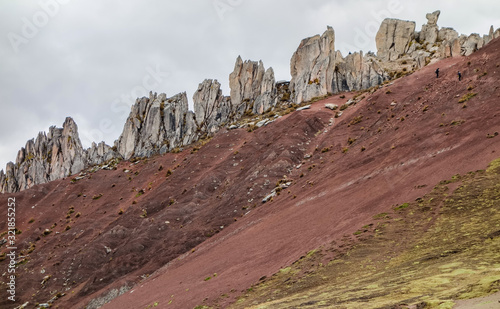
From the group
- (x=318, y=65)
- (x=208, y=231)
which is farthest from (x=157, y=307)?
(x=318, y=65)

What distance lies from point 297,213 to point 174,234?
18545 mm

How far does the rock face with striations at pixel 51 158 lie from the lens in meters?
107

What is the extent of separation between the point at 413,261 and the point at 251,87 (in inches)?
3444

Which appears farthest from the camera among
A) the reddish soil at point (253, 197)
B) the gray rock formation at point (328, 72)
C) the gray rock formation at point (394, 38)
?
the gray rock formation at point (394, 38)

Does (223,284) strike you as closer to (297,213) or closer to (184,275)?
(184,275)

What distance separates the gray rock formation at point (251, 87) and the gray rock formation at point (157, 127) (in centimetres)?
1330

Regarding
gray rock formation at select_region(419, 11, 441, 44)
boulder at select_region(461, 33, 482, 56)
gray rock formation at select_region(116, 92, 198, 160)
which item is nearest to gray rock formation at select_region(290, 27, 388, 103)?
boulder at select_region(461, 33, 482, 56)

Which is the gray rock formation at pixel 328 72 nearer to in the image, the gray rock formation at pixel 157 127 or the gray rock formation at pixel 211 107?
the gray rock formation at pixel 211 107

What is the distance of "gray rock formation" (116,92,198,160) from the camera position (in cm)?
9512

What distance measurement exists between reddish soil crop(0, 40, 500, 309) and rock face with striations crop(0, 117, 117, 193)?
3511 centimetres

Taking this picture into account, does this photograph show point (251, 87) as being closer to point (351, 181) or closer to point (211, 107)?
point (211, 107)

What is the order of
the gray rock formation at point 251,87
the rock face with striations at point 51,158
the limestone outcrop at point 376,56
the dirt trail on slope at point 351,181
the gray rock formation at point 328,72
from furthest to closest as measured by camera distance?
the rock face with striations at point 51,158
the gray rock formation at point 251,87
the gray rock formation at point 328,72
the limestone outcrop at point 376,56
the dirt trail on slope at point 351,181

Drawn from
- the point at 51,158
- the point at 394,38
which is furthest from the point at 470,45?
the point at 51,158

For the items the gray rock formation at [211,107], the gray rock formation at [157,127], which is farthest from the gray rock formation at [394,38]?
the gray rock formation at [157,127]
